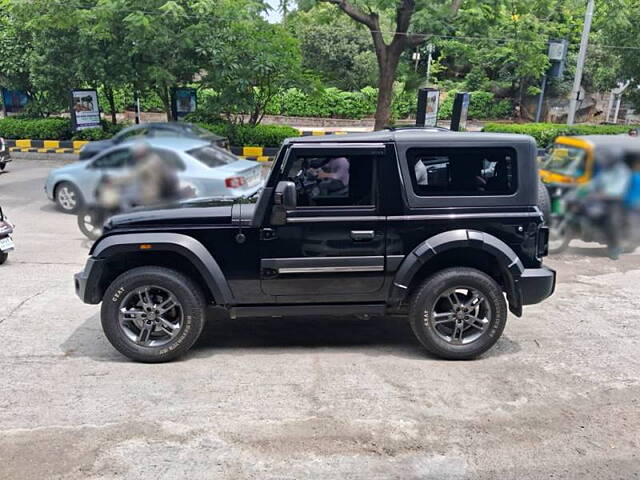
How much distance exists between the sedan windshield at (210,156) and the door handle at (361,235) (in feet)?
4.19

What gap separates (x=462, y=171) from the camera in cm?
512

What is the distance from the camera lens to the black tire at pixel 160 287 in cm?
516

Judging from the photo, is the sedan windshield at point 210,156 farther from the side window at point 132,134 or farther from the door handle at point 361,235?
the door handle at point 361,235

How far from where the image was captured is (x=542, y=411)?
15.4 ft

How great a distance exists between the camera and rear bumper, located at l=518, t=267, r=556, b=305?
5.21m

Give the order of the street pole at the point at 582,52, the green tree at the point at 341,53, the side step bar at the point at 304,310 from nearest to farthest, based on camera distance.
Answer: the street pole at the point at 582,52, the side step bar at the point at 304,310, the green tree at the point at 341,53

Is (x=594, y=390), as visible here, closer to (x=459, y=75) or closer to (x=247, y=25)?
(x=247, y=25)

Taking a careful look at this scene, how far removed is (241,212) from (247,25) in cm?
955

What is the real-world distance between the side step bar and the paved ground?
19.2 inches

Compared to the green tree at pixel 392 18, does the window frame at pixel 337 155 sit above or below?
below

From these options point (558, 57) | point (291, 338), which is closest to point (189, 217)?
point (291, 338)

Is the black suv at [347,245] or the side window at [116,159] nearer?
the side window at [116,159]

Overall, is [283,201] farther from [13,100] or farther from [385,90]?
[13,100]

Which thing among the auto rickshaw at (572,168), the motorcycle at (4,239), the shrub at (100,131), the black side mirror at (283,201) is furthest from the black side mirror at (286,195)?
the motorcycle at (4,239)
